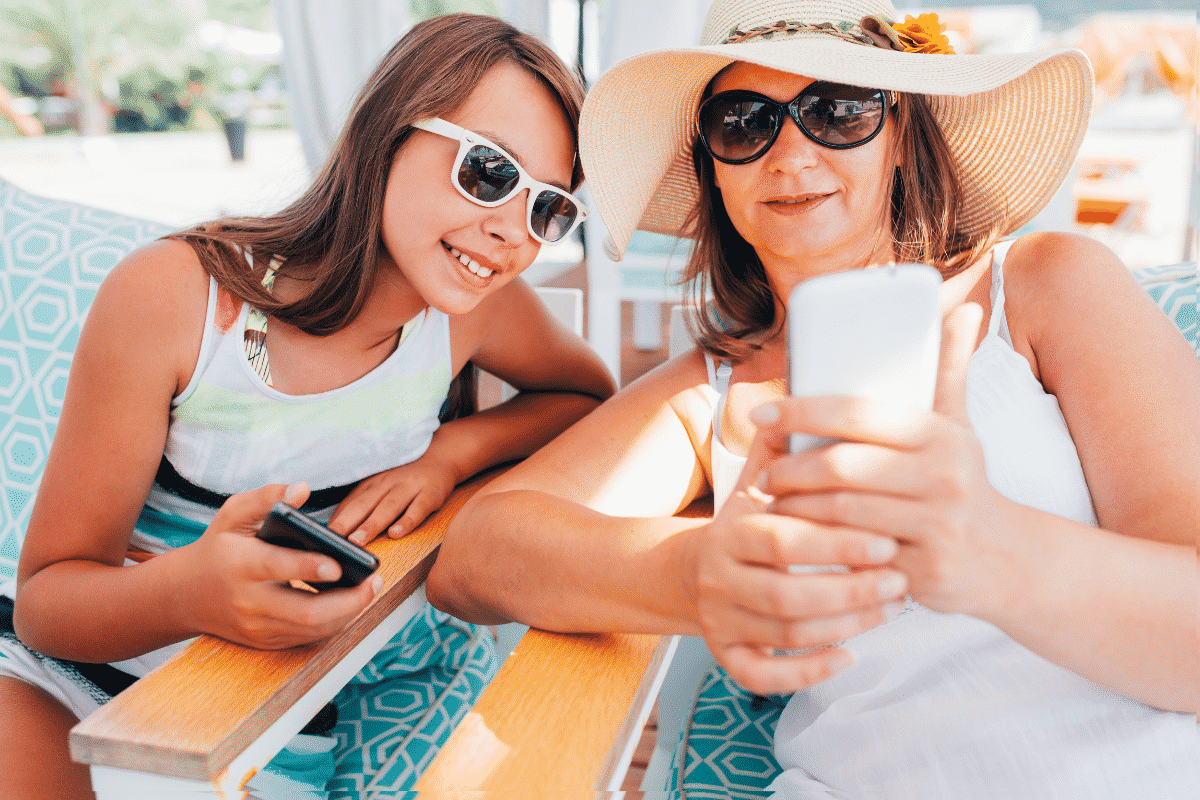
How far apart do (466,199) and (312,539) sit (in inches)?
27.3

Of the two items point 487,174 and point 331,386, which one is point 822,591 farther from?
point 331,386

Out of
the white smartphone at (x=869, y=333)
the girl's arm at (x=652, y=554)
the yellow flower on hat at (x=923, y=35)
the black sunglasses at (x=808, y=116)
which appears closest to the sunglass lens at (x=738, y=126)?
the black sunglasses at (x=808, y=116)

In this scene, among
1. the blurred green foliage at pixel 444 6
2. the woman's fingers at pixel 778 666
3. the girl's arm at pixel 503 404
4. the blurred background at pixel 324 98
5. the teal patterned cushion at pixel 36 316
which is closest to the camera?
the woman's fingers at pixel 778 666

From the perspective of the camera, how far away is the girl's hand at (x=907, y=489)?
0.65 m

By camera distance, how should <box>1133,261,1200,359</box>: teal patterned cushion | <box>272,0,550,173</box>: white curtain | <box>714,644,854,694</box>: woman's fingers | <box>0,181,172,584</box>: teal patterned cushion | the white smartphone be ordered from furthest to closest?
<box>272,0,550,173</box>: white curtain, <box>0,181,172,584</box>: teal patterned cushion, <box>1133,261,1200,359</box>: teal patterned cushion, <box>714,644,854,694</box>: woman's fingers, the white smartphone

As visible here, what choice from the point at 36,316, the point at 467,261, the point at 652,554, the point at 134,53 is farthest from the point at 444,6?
the point at 134,53

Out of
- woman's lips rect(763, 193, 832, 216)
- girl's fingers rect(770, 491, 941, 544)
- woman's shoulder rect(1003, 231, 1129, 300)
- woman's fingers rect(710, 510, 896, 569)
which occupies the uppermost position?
woman's lips rect(763, 193, 832, 216)

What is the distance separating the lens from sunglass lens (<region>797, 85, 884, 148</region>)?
1214 mm

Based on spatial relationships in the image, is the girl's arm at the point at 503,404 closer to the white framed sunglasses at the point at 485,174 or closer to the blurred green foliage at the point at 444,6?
the white framed sunglasses at the point at 485,174

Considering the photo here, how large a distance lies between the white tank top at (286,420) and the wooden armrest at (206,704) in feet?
1.38

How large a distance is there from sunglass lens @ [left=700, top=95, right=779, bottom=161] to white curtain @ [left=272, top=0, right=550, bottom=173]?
276 cm

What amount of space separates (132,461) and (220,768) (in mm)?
614

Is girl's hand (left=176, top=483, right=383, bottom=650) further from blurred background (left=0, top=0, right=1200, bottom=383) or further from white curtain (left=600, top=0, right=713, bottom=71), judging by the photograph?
white curtain (left=600, top=0, right=713, bottom=71)

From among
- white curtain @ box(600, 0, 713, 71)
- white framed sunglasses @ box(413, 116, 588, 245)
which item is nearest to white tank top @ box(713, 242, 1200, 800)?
white framed sunglasses @ box(413, 116, 588, 245)
